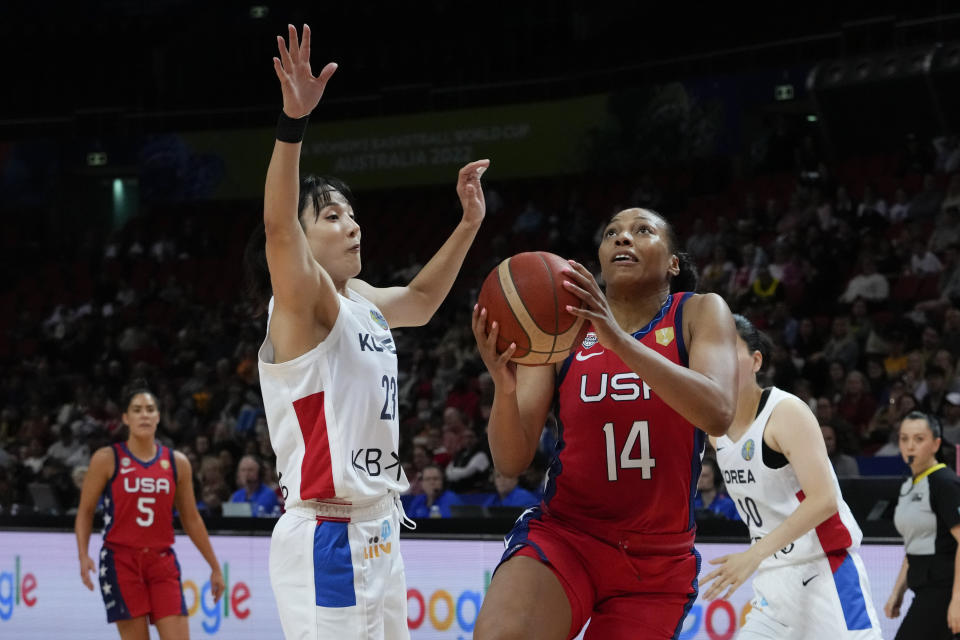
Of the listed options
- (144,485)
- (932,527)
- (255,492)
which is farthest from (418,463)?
(932,527)

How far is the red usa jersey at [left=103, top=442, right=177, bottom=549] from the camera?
679 cm

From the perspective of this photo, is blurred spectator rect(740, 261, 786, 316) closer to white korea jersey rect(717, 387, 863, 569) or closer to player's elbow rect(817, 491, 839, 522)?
white korea jersey rect(717, 387, 863, 569)

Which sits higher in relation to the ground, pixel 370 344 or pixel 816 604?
pixel 370 344

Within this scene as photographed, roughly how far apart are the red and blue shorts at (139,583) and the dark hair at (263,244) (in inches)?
123

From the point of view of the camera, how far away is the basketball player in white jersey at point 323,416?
3.45 m

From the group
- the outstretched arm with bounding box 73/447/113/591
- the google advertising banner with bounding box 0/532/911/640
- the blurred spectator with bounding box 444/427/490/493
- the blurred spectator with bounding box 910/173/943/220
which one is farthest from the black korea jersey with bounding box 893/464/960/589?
the blurred spectator with bounding box 910/173/943/220

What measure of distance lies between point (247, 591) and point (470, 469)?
2.98 meters

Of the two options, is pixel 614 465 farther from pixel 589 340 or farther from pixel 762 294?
pixel 762 294

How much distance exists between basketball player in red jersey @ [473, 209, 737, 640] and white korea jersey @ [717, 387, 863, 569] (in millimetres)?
1313

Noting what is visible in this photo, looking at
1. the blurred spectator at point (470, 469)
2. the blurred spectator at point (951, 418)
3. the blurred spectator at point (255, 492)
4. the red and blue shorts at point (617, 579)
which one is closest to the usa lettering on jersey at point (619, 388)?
the red and blue shorts at point (617, 579)

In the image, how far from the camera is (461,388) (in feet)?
43.9

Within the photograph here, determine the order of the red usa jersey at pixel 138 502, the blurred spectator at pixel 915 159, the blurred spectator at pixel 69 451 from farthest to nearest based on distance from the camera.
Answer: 1. the blurred spectator at pixel 69 451
2. the blurred spectator at pixel 915 159
3. the red usa jersey at pixel 138 502

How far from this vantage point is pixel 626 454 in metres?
3.34

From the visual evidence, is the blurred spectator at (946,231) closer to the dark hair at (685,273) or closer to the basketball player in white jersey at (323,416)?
the dark hair at (685,273)
